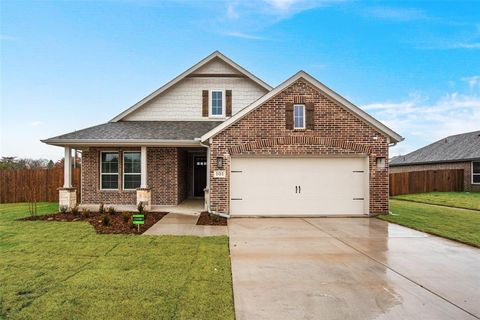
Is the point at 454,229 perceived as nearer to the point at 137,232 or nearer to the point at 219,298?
the point at 219,298

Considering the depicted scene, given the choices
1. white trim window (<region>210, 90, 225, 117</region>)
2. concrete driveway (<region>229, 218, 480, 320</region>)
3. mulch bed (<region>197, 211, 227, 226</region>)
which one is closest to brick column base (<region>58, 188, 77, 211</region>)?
mulch bed (<region>197, 211, 227, 226</region>)

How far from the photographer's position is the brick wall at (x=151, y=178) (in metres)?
13.7

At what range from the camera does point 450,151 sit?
2659 cm

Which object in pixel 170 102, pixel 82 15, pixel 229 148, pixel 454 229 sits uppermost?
pixel 82 15

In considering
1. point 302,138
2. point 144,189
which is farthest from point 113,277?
point 302,138

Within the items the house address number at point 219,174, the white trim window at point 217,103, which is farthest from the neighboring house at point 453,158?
the house address number at point 219,174

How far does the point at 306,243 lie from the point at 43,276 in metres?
5.42

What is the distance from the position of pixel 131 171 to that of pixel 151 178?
97cm

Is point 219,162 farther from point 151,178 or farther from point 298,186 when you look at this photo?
point 151,178

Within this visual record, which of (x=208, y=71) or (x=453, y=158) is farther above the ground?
(x=208, y=71)

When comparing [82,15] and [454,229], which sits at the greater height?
[82,15]

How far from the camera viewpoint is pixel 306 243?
742 centimetres

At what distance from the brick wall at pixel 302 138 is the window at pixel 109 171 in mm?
5280

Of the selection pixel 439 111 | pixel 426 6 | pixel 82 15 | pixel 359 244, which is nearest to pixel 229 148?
pixel 359 244
